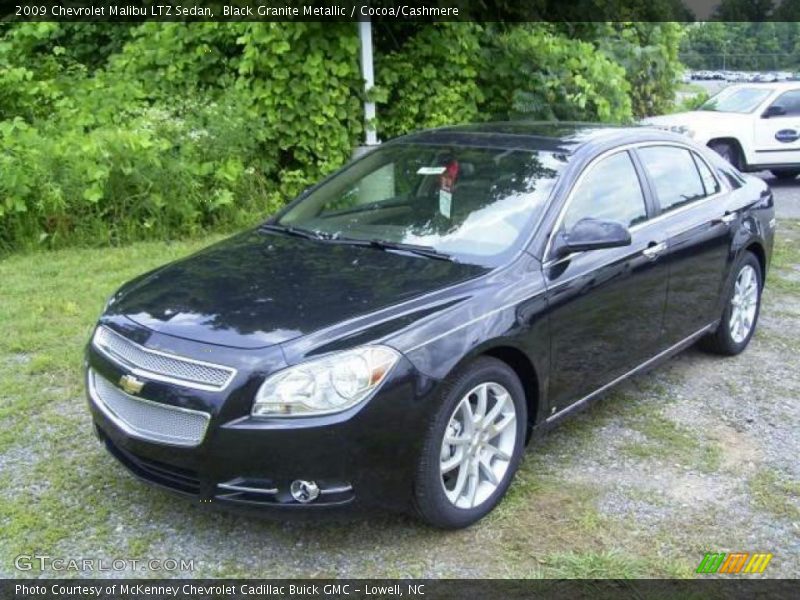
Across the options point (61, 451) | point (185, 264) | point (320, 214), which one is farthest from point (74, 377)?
point (320, 214)

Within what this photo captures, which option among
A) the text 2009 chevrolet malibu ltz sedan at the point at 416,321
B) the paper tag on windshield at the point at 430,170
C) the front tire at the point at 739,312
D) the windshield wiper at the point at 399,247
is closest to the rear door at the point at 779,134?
the front tire at the point at 739,312

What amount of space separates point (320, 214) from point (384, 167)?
1.56 ft

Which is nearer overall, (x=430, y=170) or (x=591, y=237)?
(x=591, y=237)

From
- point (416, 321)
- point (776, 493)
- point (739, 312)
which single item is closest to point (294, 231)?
point (416, 321)

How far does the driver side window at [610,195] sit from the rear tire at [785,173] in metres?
10.5

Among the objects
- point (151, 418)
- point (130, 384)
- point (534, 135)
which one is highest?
point (534, 135)

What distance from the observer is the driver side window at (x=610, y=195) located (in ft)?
13.5

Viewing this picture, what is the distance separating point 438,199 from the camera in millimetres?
4230

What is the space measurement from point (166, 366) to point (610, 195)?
247cm

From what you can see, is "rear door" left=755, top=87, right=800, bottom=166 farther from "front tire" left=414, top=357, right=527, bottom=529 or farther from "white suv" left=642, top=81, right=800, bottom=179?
"front tire" left=414, top=357, right=527, bottom=529

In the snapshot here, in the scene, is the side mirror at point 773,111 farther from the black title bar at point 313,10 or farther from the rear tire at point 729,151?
the black title bar at point 313,10

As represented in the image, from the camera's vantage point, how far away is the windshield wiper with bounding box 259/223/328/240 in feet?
13.9

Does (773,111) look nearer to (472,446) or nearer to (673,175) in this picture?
(673,175)

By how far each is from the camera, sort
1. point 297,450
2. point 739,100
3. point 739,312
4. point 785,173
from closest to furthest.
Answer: point 297,450 → point 739,312 → point 739,100 → point 785,173
